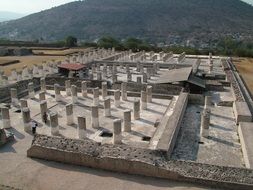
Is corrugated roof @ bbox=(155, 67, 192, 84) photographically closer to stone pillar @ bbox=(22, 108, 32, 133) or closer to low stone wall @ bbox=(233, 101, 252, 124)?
low stone wall @ bbox=(233, 101, 252, 124)

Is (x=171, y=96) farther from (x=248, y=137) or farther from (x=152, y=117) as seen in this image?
(x=248, y=137)

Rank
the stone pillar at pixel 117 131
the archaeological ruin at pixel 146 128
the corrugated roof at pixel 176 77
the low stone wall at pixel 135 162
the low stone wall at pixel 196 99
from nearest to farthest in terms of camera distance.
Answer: the low stone wall at pixel 135 162 → the archaeological ruin at pixel 146 128 → the stone pillar at pixel 117 131 → the low stone wall at pixel 196 99 → the corrugated roof at pixel 176 77

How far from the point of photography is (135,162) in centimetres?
1155

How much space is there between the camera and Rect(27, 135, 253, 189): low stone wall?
10820mm

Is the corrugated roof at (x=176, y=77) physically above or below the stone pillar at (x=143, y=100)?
above

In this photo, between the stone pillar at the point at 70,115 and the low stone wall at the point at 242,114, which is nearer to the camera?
the low stone wall at the point at 242,114

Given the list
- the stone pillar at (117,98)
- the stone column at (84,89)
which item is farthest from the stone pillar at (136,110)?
the stone column at (84,89)

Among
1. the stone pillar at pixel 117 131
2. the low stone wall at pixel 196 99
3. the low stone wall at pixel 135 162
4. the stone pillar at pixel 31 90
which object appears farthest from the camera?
the stone pillar at pixel 31 90

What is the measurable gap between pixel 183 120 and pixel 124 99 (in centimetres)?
535

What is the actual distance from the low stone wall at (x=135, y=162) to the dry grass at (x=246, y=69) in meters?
17.0

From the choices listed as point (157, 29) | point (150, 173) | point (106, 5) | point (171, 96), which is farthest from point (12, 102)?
point (106, 5)

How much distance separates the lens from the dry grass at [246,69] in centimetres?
2955

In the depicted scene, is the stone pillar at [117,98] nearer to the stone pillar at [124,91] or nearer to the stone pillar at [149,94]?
the stone pillar at [124,91]

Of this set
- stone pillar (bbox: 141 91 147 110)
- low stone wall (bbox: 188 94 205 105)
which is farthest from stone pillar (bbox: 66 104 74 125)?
low stone wall (bbox: 188 94 205 105)
